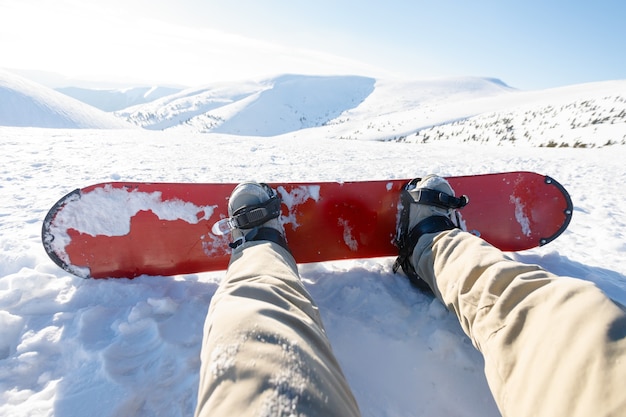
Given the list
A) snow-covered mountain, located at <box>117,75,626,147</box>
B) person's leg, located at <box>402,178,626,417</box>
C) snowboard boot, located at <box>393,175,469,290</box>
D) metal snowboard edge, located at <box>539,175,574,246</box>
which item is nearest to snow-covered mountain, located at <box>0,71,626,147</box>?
snow-covered mountain, located at <box>117,75,626,147</box>

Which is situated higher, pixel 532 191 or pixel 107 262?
pixel 532 191

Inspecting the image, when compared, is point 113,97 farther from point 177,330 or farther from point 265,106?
point 177,330

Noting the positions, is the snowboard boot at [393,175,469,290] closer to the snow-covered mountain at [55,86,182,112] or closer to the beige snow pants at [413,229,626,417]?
the beige snow pants at [413,229,626,417]

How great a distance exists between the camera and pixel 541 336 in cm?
79

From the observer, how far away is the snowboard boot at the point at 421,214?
65.8 inches

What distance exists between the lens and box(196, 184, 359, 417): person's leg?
644mm

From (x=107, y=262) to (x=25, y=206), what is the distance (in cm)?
151

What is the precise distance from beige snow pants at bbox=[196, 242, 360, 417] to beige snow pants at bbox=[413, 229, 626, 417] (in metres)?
0.41

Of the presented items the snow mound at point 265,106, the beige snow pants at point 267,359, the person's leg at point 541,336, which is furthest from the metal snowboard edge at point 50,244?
the snow mound at point 265,106

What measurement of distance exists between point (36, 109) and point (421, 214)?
18.4 metres

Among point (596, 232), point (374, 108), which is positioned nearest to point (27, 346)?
point (596, 232)

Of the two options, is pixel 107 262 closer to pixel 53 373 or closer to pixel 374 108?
pixel 53 373

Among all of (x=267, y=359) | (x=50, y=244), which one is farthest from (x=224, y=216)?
(x=267, y=359)

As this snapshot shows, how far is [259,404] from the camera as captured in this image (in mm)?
629
